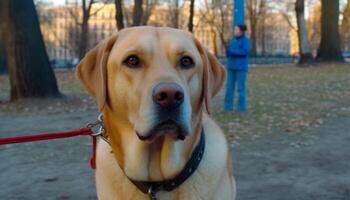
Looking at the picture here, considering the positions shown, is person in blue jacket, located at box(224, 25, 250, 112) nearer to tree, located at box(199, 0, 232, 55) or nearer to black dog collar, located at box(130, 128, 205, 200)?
black dog collar, located at box(130, 128, 205, 200)

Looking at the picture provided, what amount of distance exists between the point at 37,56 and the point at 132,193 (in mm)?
12755

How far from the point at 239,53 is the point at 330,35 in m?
22.2

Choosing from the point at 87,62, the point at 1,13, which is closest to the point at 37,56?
the point at 1,13

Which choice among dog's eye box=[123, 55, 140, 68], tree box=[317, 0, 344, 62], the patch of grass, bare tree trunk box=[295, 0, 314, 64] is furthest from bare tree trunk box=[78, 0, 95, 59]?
dog's eye box=[123, 55, 140, 68]

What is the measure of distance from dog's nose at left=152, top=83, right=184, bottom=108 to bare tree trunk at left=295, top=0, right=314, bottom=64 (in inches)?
1242

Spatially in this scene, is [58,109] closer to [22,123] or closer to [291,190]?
[22,123]

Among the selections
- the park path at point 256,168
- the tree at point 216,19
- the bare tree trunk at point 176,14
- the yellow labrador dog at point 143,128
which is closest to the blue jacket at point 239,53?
the park path at point 256,168

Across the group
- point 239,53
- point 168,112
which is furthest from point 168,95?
point 239,53

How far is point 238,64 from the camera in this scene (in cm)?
1247

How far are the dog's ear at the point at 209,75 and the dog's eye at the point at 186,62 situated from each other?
162mm

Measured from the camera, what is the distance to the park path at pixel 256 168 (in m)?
6.45

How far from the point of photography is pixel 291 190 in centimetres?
646

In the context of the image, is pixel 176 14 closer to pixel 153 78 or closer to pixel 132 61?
pixel 132 61

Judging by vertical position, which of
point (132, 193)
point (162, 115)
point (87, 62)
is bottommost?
point (132, 193)
